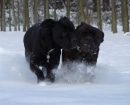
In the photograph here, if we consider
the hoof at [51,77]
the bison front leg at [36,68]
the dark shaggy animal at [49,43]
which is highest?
the dark shaggy animal at [49,43]

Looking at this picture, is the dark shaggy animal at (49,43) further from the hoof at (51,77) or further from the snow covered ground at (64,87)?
the snow covered ground at (64,87)

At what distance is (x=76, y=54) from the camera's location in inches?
301

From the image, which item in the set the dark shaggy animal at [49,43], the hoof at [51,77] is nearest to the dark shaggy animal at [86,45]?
the dark shaggy animal at [49,43]

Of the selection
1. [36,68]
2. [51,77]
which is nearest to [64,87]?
[51,77]

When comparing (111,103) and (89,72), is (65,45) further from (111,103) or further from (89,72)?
(111,103)

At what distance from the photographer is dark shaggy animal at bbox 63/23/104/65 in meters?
7.32

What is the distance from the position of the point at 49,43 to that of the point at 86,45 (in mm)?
667

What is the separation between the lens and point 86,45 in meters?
7.29

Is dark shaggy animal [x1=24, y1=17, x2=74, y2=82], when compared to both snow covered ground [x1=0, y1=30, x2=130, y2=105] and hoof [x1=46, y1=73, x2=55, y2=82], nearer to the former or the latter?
hoof [x1=46, y1=73, x2=55, y2=82]

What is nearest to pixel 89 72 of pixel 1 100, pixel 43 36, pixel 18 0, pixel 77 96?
pixel 43 36

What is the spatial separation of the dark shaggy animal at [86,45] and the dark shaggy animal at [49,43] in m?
0.16

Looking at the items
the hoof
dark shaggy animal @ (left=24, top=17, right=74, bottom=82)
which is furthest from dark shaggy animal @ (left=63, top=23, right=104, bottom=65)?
the hoof

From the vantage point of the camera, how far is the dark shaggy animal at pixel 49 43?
7.44 meters

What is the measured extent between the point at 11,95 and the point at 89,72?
85.3 inches
